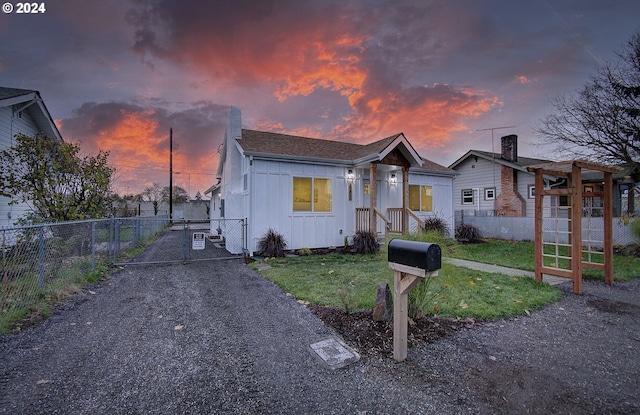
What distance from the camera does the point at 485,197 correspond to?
1852cm

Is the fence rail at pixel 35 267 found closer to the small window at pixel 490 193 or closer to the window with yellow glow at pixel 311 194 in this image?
the window with yellow glow at pixel 311 194

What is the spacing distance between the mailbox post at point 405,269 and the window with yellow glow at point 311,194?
714 centimetres

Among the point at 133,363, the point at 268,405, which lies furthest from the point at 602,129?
the point at 133,363

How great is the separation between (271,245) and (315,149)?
14.1ft

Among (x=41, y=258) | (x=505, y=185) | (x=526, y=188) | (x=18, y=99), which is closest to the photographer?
(x=41, y=258)

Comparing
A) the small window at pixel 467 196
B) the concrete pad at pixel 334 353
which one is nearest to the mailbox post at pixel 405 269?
the concrete pad at pixel 334 353

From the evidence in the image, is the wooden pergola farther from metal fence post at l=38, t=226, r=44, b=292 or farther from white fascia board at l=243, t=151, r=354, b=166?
metal fence post at l=38, t=226, r=44, b=292

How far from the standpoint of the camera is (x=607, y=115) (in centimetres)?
1225

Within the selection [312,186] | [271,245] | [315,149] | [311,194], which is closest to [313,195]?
[311,194]

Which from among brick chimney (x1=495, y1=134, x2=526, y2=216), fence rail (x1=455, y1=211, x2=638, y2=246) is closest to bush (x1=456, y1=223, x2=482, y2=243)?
fence rail (x1=455, y1=211, x2=638, y2=246)

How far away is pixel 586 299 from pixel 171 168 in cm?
2483

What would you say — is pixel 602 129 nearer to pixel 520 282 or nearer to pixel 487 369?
pixel 520 282

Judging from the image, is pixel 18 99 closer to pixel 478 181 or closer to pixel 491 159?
pixel 491 159

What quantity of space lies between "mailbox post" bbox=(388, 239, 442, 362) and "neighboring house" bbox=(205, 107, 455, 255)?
6924mm
